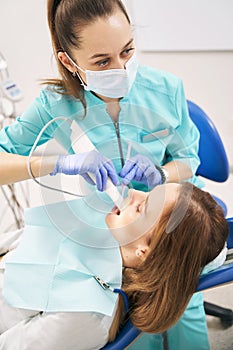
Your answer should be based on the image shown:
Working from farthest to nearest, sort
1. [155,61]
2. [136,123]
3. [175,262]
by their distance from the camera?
[155,61]
[136,123]
[175,262]

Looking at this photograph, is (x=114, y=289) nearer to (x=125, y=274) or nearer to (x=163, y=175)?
(x=125, y=274)

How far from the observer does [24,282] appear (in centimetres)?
123

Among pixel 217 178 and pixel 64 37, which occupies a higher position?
pixel 64 37

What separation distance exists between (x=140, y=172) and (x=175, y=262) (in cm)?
26

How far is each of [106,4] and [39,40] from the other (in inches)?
68.2

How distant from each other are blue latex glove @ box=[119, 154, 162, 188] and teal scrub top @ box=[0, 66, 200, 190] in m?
0.08

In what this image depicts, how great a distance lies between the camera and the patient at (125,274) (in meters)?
1.12

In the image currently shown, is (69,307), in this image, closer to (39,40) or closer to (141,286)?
(141,286)

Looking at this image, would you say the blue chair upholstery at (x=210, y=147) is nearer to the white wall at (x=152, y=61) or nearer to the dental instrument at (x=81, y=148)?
the dental instrument at (x=81, y=148)

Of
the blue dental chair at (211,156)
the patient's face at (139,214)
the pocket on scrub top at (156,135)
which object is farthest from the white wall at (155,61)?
the patient's face at (139,214)

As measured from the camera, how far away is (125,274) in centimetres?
122

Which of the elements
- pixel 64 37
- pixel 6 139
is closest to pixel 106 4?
pixel 64 37

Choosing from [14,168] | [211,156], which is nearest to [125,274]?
[14,168]

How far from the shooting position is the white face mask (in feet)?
4.11
